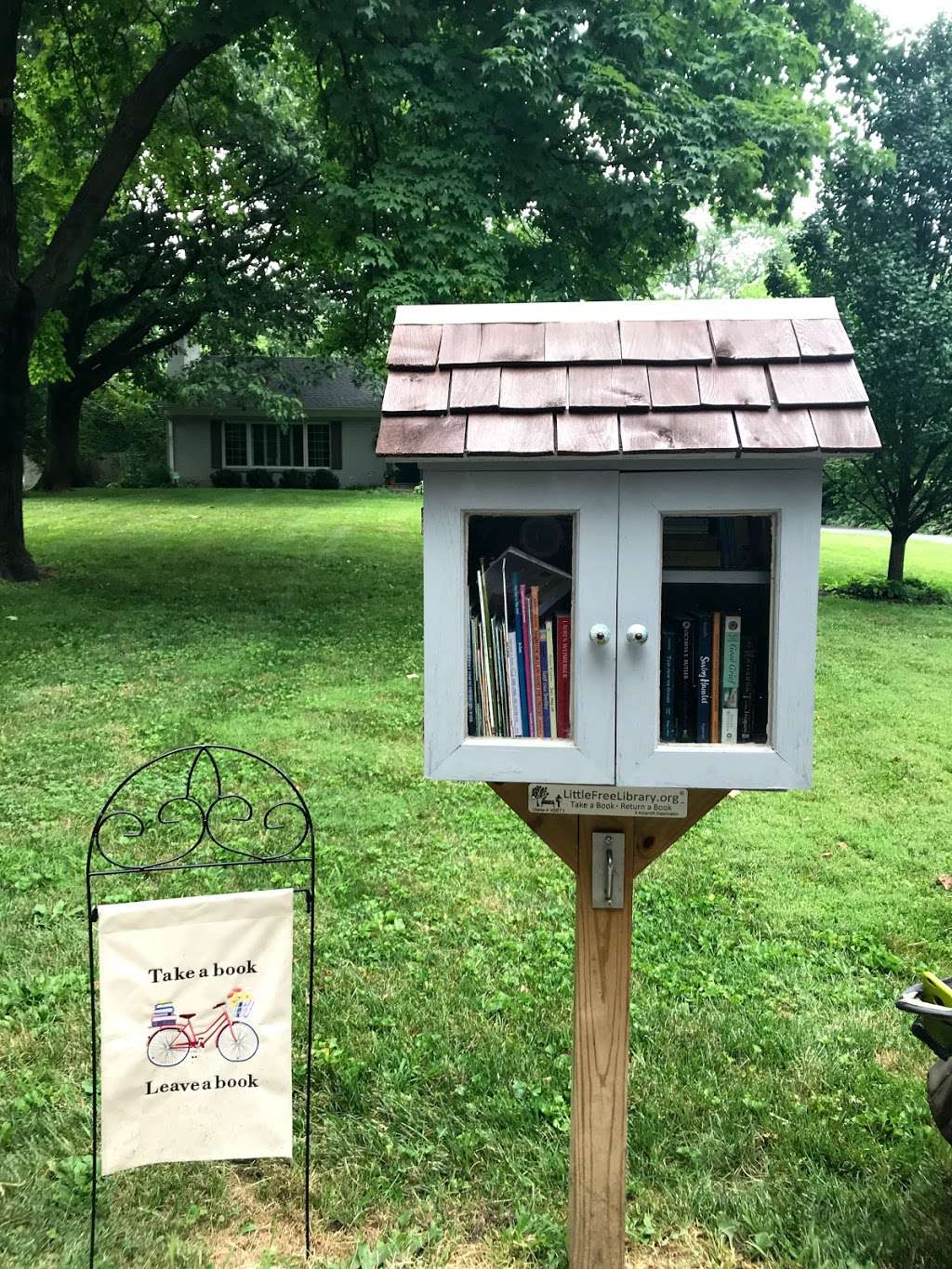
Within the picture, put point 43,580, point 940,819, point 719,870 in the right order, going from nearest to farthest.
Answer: point 719,870 < point 940,819 < point 43,580

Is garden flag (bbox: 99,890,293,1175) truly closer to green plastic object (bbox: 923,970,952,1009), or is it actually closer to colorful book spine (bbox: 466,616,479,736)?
colorful book spine (bbox: 466,616,479,736)

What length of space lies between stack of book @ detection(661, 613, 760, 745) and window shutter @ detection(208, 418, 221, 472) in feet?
86.5

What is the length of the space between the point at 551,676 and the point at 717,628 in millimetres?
328

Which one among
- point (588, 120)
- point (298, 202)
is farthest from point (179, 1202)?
point (298, 202)

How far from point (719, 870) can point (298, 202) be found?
9.63 meters

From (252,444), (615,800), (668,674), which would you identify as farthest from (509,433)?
(252,444)

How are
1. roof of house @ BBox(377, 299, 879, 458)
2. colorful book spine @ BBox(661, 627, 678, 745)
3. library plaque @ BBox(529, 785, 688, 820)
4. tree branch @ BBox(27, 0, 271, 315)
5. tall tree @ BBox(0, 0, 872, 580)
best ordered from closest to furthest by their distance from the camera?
roof of house @ BBox(377, 299, 879, 458), colorful book spine @ BBox(661, 627, 678, 745), library plaque @ BBox(529, 785, 688, 820), tall tree @ BBox(0, 0, 872, 580), tree branch @ BBox(27, 0, 271, 315)

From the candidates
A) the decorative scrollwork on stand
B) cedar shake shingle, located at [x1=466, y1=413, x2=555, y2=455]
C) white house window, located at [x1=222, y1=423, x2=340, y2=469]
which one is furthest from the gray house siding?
cedar shake shingle, located at [x1=466, y1=413, x2=555, y2=455]

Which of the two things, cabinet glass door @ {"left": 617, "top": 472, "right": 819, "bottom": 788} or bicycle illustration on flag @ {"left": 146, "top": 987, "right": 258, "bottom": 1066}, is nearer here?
cabinet glass door @ {"left": 617, "top": 472, "right": 819, "bottom": 788}

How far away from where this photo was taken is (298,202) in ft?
36.9

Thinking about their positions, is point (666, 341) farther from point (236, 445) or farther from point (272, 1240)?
point (236, 445)

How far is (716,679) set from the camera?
1877 millimetres

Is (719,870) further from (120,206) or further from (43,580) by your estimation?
(120,206)

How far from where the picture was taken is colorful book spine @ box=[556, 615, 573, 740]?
6.17ft
